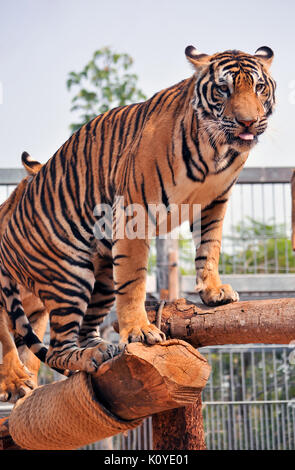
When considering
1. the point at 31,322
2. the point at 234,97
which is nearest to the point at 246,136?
the point at 234,97

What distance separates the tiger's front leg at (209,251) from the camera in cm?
283

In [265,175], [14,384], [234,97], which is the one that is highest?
[234,97]

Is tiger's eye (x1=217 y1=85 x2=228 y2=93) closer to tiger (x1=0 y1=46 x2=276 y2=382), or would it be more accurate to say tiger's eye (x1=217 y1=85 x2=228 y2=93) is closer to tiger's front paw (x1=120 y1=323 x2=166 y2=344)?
tiger (x1=0 y1=46 x2=276 y2=382)

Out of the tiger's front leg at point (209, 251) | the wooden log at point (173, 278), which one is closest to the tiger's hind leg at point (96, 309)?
the tiger's front leg at point (209, 251)

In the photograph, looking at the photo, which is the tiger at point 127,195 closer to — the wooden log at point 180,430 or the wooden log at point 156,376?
the wooden log at point 156,376

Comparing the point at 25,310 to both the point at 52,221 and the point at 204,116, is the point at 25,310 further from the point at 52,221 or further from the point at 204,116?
the point at 204,116

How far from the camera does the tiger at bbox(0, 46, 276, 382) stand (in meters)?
2.51

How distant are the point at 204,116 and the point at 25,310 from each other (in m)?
1.68

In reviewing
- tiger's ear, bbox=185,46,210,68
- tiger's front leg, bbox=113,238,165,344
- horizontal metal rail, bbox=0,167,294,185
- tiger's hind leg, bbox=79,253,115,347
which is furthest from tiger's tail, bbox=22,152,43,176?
horizontal metal rail, bbox=0,167,294,185

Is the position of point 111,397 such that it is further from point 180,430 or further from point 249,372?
point 249,372

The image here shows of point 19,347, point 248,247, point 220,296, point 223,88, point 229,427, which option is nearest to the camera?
point 223,88

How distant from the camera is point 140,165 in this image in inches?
105

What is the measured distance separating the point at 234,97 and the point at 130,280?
2.86ft

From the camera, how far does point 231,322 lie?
258 cm
